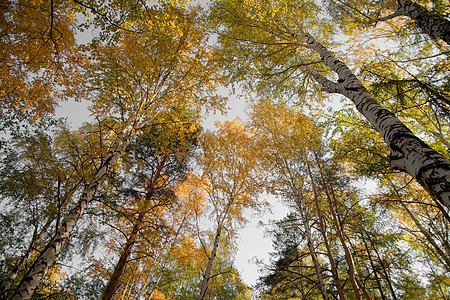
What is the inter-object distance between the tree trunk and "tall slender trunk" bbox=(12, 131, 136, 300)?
5278 millimetres

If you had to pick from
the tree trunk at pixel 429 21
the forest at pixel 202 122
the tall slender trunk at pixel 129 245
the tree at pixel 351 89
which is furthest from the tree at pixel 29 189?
the tree trunk at pixel 429 21

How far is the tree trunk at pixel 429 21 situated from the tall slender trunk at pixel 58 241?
528 centimetres

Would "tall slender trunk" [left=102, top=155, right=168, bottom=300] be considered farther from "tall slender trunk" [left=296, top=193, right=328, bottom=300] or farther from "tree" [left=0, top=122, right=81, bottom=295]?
"tall slender trunk" [left=296, top=193, right=328, bottom=300]

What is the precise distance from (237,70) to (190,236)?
6.21 meters

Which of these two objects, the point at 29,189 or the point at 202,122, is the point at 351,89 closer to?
the point at 202,122

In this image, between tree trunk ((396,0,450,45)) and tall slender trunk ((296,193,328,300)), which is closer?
tree trunk ((396,0,450,45))

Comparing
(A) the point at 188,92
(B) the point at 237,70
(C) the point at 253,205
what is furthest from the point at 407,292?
(A) the point at 188,92

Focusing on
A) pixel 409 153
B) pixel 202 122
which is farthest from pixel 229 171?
pixel 409 153

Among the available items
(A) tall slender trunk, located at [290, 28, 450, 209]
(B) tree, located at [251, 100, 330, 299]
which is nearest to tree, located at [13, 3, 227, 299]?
(B) tree, located at [251, 100, 330, 299]

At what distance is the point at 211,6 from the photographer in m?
5.26

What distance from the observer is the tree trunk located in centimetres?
261

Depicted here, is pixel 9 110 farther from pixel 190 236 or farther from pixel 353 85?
pixel 353 85

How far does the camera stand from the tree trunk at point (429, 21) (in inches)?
103

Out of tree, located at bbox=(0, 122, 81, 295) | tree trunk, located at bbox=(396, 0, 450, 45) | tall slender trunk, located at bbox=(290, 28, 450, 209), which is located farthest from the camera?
tree, located at bbox=(0, 122, 81, 295)
